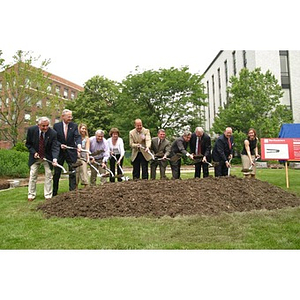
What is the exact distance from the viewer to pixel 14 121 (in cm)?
1419

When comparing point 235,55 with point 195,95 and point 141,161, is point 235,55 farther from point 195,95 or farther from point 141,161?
point 141,161

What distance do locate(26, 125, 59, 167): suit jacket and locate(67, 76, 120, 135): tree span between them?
10.3m

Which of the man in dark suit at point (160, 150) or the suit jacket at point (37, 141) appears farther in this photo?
the man in dark suit at point (160, 150)

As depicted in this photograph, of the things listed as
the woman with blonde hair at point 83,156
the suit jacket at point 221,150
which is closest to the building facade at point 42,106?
the woman with blonde hair at point 83,156

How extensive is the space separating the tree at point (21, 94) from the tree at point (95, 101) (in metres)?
1.86

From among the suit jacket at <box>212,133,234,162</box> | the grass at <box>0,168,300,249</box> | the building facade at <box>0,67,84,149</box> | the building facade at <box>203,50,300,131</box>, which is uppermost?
the building facade at <box>203,50,300,131</box>

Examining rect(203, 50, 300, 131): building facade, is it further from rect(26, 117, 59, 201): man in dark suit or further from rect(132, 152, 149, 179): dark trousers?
rect(26, 117, 59, 201): man in dark suit

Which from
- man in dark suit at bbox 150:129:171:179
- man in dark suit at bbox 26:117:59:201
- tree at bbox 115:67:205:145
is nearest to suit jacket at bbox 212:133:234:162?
man in dark suit at bbox 150:129:171:179

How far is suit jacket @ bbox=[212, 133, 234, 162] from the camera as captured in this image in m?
5.91

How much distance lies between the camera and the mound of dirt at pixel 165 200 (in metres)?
3.81

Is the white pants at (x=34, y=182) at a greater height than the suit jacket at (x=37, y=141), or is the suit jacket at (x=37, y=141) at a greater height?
the suit jacket at (x=37, y=141)

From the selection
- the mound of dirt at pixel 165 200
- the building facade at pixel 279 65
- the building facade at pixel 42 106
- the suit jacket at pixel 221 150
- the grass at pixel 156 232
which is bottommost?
the grass at pixel 156 232

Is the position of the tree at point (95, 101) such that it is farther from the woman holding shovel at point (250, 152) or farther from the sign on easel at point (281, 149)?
the woman holding shovel at point (250, 152)
